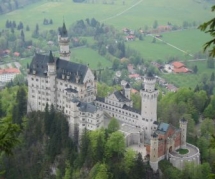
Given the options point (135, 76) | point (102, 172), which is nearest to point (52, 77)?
point (102, 172)

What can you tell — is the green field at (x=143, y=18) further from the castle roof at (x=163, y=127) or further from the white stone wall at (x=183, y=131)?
the castle roof at (x=163, y=127)

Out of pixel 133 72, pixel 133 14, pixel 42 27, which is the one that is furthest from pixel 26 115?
pixel 133 14

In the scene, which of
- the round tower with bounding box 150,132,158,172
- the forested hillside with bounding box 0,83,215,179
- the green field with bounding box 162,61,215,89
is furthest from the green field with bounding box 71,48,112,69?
the round tower with bounding box 150,132,158,172

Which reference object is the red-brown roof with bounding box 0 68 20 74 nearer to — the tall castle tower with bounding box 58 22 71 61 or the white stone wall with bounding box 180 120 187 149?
the tall castle tower with bounding box 58 22 71 61

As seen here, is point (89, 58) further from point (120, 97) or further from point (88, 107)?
point (88, 107)

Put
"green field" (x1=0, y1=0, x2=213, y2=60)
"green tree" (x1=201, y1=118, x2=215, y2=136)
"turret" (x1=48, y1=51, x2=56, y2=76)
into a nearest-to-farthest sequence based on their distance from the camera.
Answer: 1. "turret" (x1=48, y1=51, x2=56, y2=76)
2. "green tree" (x1=201, y1=118, x2=215, y2=136)
3. "green field" (x1=0, y1=0, x2=213, y2=60)

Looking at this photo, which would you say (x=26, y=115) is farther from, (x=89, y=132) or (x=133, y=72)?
(x=133, y=72)

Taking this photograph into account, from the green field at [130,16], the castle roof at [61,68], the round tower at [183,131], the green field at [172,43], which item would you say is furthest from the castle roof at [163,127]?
the green field at [130,16]
